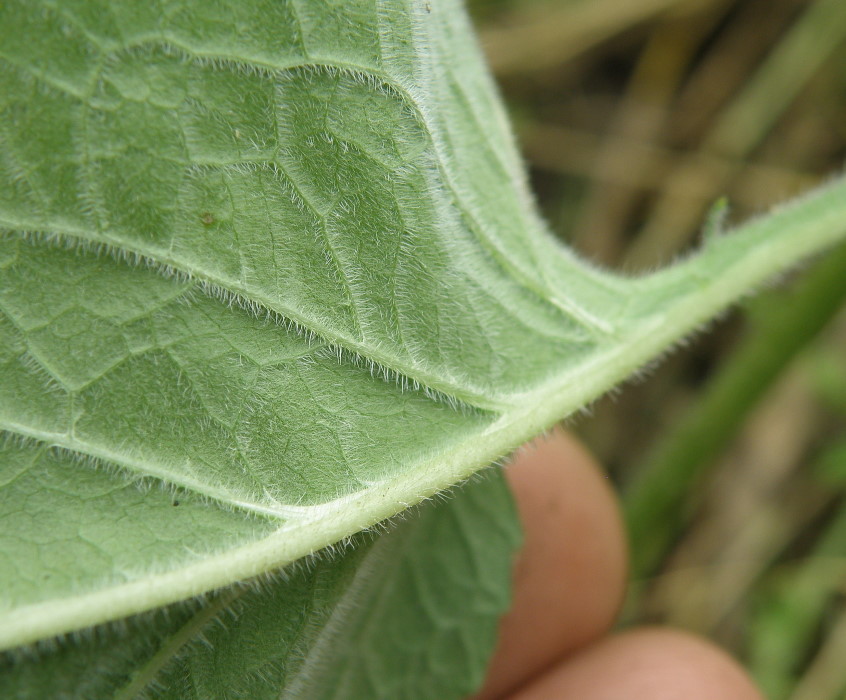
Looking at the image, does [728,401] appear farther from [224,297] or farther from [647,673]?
[224,297]

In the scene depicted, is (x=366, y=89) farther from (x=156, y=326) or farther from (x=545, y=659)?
(x=545, y=659)

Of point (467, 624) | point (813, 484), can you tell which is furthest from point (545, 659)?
point (813, 484)

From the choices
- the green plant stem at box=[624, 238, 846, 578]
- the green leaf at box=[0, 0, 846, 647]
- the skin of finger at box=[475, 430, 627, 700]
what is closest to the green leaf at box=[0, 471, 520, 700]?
the green leaf at box=[0, 0, 846, 647]

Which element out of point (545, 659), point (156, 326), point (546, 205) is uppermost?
point (156, 326)

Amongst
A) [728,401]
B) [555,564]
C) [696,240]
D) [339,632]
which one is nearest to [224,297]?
[339,632]

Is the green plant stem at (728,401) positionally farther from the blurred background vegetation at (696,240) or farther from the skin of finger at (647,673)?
the skin of finger at (647,673)

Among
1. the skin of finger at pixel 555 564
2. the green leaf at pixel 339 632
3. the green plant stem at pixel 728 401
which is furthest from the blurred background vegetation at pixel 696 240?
the green leaf at pixel 339 632
